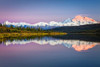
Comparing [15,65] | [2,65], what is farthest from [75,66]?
[2,65]

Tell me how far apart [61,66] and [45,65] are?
209 cm

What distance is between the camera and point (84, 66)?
16.9 metres

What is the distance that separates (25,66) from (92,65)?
8.52 m

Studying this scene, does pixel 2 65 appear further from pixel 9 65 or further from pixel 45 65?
pixel 45 65

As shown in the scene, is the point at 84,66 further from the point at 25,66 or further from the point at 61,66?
the point at 25,66

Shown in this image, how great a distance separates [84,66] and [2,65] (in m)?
10.4

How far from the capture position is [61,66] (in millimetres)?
17031

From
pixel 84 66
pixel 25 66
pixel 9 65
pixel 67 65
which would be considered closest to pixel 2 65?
pixel 9 65

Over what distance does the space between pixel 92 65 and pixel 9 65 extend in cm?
1067

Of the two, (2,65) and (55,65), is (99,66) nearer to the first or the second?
(55,65)

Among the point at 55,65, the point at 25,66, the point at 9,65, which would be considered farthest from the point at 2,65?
the point at 55,65

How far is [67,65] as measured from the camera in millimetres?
17562

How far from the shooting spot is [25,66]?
16.9 metres

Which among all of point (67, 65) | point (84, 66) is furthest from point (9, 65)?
point (84, 66)
